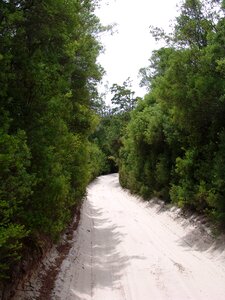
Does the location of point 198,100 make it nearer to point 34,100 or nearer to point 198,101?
point 198,101

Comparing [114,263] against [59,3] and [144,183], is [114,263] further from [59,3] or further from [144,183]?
[144,183]

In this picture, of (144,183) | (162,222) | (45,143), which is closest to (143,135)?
(144,183)

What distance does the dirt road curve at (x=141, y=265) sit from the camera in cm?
1069

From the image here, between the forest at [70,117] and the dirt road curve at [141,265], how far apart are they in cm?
148

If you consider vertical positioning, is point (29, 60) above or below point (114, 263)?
above

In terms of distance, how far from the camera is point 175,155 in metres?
23.8

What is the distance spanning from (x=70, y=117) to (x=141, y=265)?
6.26 metres

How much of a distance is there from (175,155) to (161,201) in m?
4.07

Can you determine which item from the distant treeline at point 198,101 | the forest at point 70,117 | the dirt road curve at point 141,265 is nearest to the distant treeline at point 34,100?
the forest at point 70,117

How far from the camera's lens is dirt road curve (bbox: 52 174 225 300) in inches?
421

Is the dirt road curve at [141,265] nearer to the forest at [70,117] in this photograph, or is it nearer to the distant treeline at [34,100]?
the forest at [70,117]

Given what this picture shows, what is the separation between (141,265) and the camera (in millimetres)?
13344

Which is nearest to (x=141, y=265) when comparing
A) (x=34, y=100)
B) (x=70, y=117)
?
(x=70, y=117)

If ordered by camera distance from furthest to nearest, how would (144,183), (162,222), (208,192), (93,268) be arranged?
(144,183)
(162,222)
(208,192)
(93,268)
